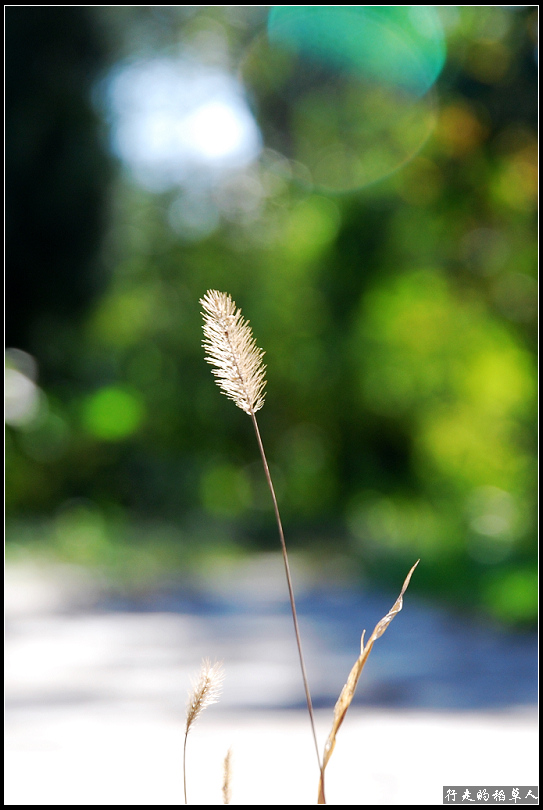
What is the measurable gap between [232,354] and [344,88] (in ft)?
21.0

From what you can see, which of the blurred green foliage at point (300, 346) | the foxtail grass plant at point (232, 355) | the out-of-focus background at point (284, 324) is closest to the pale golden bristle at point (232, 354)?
the foxtail grass plant at point (232, 355)

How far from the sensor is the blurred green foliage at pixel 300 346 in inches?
188

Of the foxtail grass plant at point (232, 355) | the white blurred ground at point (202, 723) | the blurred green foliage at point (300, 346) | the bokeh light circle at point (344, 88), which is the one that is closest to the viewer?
the foxtail grass plant at point (232, 355)

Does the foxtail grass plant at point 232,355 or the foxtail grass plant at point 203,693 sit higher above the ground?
the foxtail grass plant at point 232,355

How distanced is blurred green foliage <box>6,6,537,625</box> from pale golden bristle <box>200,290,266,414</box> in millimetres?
3530

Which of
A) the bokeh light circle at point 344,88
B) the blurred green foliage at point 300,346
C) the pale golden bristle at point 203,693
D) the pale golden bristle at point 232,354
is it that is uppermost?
the bokeh light circle at point 344,88

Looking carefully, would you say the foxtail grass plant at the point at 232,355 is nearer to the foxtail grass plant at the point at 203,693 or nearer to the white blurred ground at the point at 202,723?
the foxtail grass plant at the point at 203,693

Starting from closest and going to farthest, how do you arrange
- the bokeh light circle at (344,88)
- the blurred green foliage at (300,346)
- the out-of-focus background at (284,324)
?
the out-of-focus background at (284,324) < the blurred green foliage at (300,346) < the bokeh light circle at (344,88)

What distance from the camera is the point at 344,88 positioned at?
6.32 metres

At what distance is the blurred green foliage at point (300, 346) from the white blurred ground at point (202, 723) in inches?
56.4

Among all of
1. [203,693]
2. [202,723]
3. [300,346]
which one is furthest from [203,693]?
[300,346]

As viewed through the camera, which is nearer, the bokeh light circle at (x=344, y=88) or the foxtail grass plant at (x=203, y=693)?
the foxtail grass plant at (x=203, y=693)

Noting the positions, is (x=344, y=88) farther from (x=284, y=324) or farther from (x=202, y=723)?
(x=202, y=723)

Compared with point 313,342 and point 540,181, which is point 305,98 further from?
point 540,181
